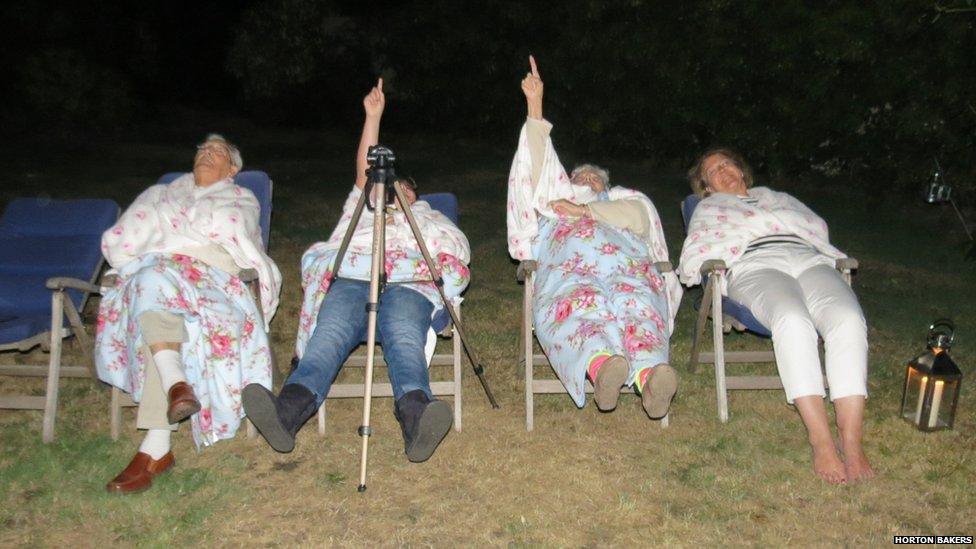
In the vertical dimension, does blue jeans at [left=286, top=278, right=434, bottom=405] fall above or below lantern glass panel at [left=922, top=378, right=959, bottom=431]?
above

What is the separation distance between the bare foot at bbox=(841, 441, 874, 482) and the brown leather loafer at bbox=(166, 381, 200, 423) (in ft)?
7.90

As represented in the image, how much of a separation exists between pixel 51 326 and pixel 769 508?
116 inches

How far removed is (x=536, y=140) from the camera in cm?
390

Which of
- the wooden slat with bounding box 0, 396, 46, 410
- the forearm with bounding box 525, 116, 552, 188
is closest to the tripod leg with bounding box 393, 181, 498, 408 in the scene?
the forearm with bounding box 525, 116, 552, 188

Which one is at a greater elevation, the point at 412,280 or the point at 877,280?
the point at 877,280

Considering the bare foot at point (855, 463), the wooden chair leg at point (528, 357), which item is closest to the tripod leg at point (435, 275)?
the wooden chair leg at point (528, 357)

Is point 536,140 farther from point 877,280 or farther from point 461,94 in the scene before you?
point 461,94

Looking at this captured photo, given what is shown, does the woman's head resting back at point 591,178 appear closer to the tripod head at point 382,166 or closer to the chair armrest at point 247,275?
the tripod head at point 382,166

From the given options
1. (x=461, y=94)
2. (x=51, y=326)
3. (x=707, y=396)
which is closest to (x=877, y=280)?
(x=707, y=396)

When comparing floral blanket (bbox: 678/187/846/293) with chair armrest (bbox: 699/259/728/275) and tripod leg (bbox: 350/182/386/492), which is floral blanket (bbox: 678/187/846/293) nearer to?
chair armrest (bbox: 699/259/728/275)

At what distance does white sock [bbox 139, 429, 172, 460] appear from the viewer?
323 centimetres

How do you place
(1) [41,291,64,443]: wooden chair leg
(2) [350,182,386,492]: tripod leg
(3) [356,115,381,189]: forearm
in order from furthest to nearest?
(3) [356,115,381,189]: forearm
(1) [41,291,64,443]: wooden chair leg
(2) [350,182,386,492]: tripod leg

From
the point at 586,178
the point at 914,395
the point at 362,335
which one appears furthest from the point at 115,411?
the point at 914,395

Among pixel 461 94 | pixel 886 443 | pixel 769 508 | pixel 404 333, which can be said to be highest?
pixel 461 94
